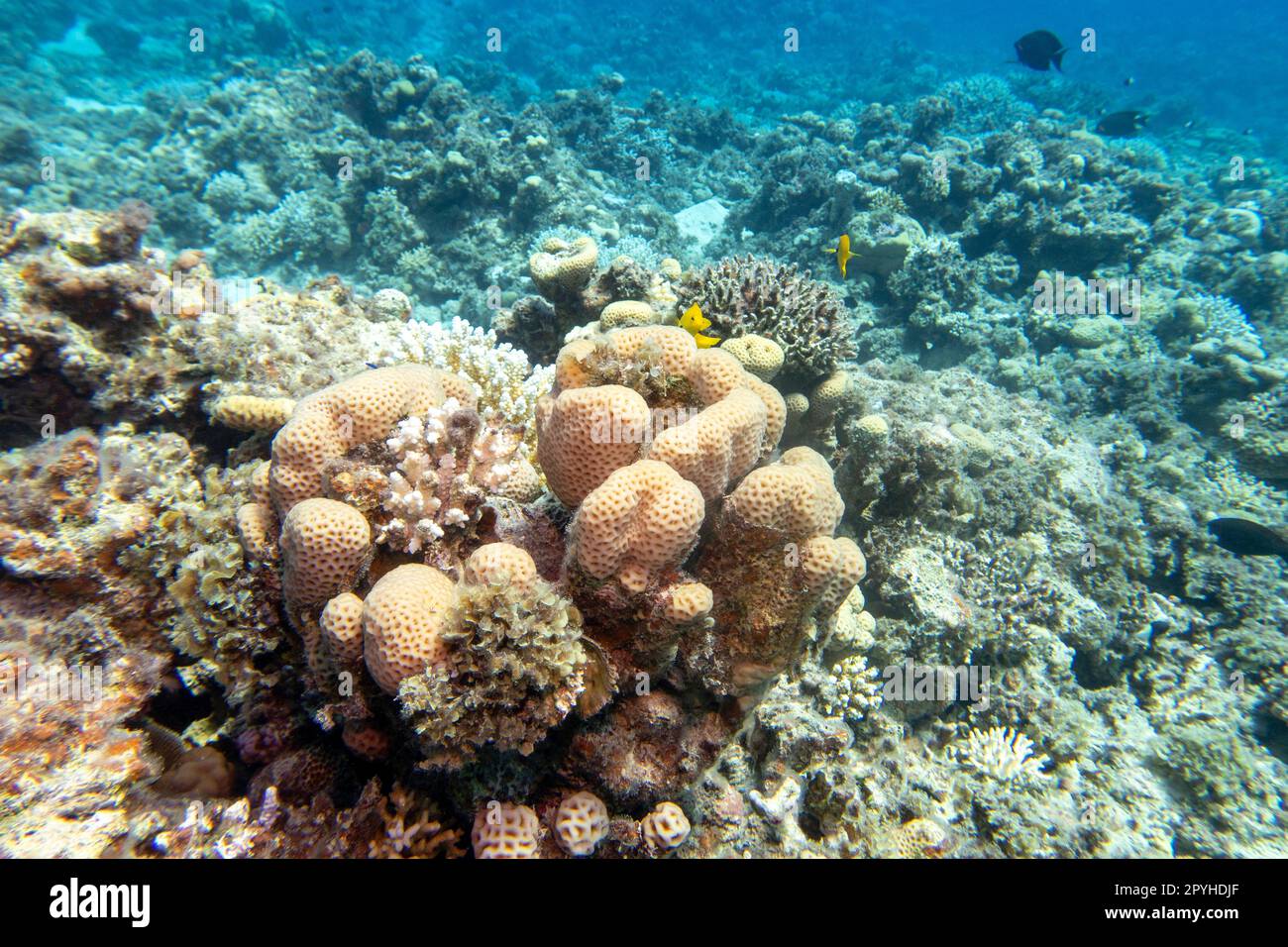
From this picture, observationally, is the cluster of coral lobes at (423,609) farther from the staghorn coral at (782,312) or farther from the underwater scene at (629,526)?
the staghorn coral at (782,312)

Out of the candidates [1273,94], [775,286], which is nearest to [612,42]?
[775,286]

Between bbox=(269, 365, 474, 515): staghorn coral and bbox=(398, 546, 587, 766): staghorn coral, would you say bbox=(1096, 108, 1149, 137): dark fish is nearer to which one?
bbox=(269, 365, 474, 515): staghorn coral

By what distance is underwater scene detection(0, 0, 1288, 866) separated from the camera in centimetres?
270

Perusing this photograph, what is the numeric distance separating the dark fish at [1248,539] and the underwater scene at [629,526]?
0.15 feet

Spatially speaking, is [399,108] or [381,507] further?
[399,108]

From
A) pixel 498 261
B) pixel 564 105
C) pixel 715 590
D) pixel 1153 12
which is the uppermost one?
pixel 1153 12

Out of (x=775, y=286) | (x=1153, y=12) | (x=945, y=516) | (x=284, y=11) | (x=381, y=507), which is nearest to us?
(x=381, y=507)

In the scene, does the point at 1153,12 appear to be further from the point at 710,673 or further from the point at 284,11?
the point at 710,673

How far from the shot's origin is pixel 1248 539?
7.77 m

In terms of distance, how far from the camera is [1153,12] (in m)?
56.6

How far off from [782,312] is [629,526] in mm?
3583

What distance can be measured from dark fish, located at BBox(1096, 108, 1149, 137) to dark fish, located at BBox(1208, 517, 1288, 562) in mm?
12794

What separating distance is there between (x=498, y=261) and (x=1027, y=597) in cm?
1118

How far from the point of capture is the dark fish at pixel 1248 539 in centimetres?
770
